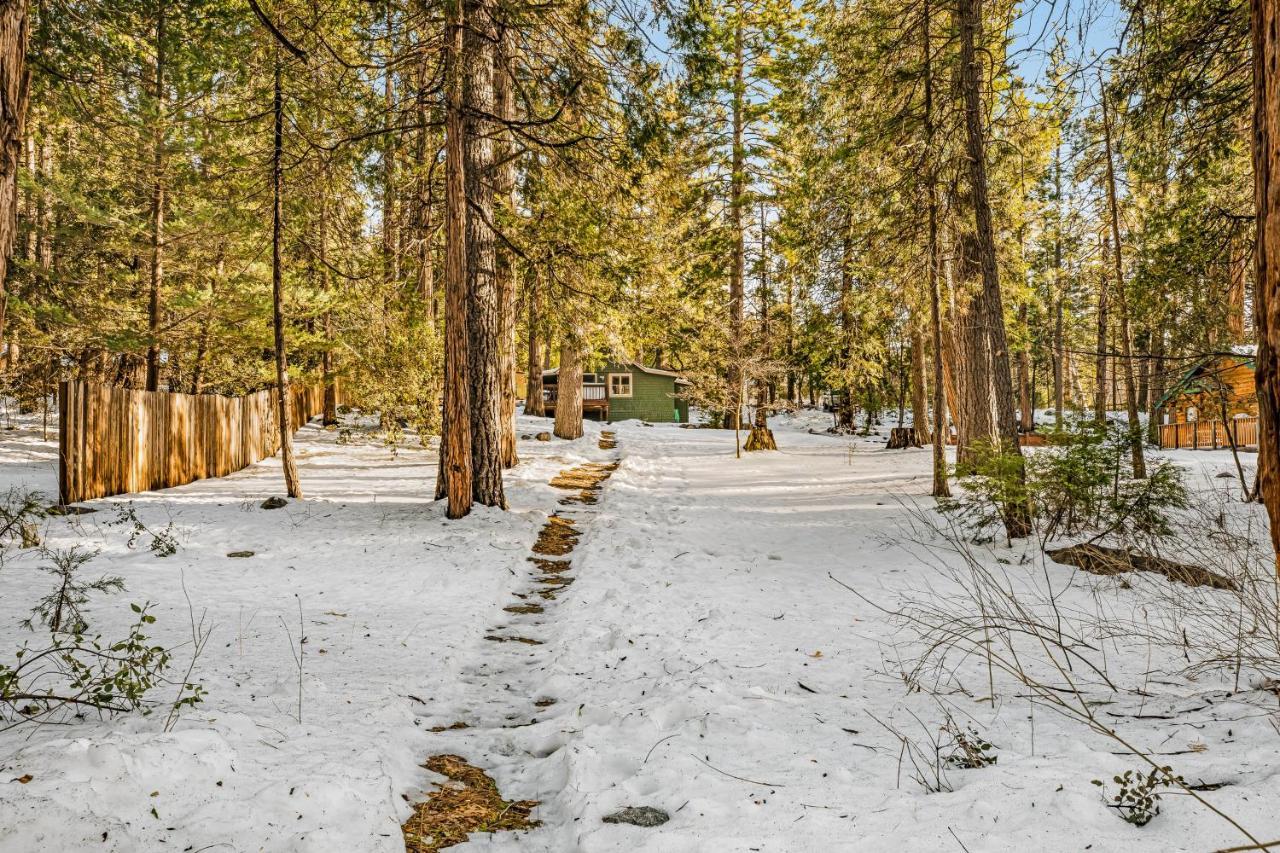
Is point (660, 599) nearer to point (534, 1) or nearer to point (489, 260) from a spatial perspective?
point (489, 260)

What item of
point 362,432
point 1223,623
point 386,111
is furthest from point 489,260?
point 362,432

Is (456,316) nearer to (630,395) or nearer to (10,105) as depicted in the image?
(10,105)

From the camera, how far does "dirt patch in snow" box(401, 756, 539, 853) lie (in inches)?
106

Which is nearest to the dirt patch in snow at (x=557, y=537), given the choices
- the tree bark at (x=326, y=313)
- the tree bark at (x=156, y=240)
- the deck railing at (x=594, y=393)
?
the tree bark at (x=326, y=313)

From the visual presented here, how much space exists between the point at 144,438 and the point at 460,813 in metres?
9.99

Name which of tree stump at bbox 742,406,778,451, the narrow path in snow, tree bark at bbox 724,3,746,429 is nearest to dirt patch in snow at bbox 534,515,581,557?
the narrow path in snow

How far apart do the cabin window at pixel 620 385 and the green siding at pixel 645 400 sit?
176 millimetres

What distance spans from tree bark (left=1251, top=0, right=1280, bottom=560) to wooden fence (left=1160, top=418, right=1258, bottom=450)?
77.1 feet

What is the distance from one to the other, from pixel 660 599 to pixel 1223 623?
13.1ft

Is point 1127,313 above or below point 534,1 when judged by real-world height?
below

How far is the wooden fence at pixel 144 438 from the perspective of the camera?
8680mm

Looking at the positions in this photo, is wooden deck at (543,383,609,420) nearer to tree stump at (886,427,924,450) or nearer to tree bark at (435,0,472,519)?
tree stump at (886,427,924,450)

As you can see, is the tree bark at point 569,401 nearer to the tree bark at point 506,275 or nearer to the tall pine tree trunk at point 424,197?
the tree bark at point 506,275

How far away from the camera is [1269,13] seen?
2139 millimetres
